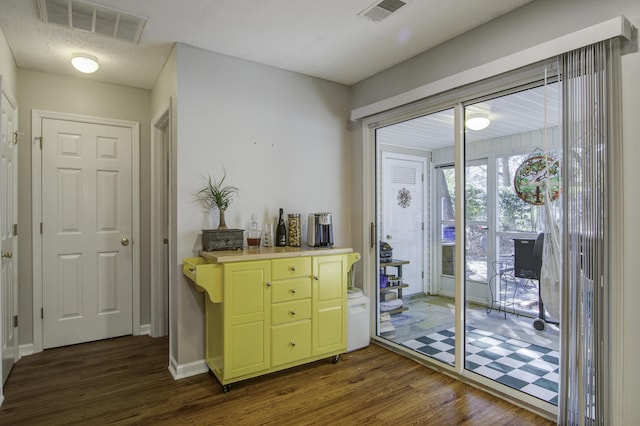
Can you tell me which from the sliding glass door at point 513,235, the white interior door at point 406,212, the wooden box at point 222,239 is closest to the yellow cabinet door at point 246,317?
the wooden box at point 222,239

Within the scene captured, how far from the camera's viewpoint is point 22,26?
246 centimetres

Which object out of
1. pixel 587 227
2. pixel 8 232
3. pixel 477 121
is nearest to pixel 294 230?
pixel 477 121

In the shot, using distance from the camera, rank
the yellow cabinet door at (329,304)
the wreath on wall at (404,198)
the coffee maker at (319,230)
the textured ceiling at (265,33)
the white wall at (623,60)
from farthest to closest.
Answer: the wreath on wall at (404,198)
the coffee maker at (319,230)
the yellow cabinet door at (329,304)
the textured ceiling at (265,33)
the white wall at (623,60)

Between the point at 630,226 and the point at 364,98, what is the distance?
2346 millimetres

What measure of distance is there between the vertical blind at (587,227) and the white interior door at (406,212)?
1.22 meters

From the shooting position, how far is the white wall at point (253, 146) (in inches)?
109

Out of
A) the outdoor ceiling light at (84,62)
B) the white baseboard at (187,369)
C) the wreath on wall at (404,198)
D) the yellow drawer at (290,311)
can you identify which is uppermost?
the outdoor ceiling light at (84,62)

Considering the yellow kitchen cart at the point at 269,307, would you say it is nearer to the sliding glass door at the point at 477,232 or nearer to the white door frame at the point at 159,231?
the sliding glass door at the point at 477,232

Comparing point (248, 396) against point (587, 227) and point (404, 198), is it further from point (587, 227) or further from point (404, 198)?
point (587, 227)

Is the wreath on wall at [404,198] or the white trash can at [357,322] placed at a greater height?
the wreath on wall at [404,198]

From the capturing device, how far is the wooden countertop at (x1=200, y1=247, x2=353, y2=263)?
2.46 metres

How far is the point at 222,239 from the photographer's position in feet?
9.06

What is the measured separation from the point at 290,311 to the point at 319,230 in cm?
73

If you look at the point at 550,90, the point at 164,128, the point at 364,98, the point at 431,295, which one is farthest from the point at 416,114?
the point at 164,128
